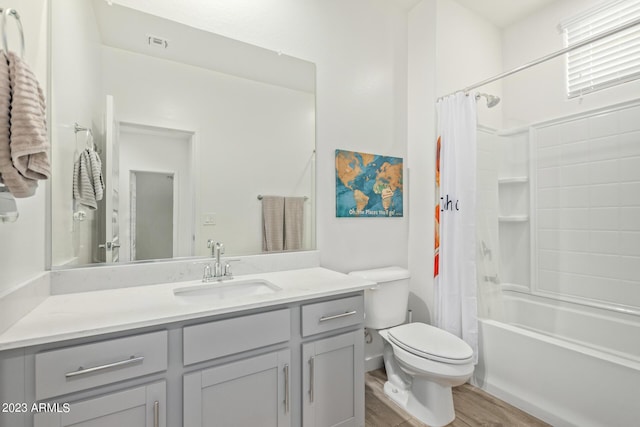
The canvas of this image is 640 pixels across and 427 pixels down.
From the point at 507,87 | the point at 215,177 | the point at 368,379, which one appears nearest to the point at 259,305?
the point at 215,177

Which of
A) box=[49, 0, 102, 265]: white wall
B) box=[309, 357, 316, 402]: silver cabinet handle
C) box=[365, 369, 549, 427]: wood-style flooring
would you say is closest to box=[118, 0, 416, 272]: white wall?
box=[49, 0, 102, 265]: white wall

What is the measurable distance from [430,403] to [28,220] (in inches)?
81.0

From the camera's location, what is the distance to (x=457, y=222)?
2.01 m

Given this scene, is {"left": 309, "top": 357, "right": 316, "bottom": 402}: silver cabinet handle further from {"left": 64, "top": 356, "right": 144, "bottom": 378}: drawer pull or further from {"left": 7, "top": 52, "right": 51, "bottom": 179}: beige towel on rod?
{"left": 7, "top": 52, "right": 51, "bottom": 179}: beige towel on rod

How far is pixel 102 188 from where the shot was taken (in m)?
1.39

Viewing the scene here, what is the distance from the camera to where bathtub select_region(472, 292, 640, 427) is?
4.69 feet

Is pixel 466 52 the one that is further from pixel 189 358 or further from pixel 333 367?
pixel 189 358

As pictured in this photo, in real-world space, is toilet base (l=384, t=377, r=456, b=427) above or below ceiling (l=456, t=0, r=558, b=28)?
below

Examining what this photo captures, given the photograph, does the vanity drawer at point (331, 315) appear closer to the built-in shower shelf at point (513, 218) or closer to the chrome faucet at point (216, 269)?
the chrome faucet at point (216, 269)

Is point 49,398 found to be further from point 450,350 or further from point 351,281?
point 450,350

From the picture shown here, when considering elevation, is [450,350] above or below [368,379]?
above

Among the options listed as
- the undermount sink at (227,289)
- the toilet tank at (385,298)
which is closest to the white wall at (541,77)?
the toilet tank at (385,298)

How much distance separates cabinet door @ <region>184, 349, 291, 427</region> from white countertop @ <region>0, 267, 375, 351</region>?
9.0 inches

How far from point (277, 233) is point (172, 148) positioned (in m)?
0.74
